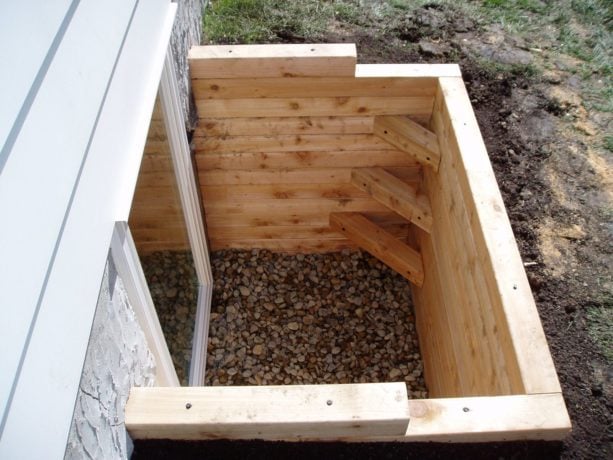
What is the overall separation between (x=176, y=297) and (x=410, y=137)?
156 cm

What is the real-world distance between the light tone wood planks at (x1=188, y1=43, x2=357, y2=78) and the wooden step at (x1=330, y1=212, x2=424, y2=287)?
1.06 m

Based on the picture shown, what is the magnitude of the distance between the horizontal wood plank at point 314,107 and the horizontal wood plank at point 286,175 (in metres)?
0.41

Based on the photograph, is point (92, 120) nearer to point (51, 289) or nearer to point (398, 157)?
point (51, 289)

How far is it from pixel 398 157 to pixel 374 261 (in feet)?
2.83

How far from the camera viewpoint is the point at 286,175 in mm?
3502

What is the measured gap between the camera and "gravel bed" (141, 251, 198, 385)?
2.28 metres

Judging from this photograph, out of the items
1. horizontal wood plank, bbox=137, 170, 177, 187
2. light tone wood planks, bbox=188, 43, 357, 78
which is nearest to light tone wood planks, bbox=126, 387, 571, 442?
horizontal wood plank, bbox=137, 170, 177, 187

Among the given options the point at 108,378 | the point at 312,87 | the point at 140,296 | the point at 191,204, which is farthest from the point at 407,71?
the point at 108,378

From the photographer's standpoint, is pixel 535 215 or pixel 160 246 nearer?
pixel 160 246

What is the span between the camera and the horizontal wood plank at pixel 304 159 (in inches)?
133

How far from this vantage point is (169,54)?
2.45 meters

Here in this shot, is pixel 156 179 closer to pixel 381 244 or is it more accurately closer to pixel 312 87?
pixel 312 87

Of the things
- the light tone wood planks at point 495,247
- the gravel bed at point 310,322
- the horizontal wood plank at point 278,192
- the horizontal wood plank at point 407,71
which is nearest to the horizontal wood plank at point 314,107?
the horizontal wood plank at point 407,71

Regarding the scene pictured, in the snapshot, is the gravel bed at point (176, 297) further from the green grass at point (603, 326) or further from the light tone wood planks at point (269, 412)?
the green grass at point (603, 326)
